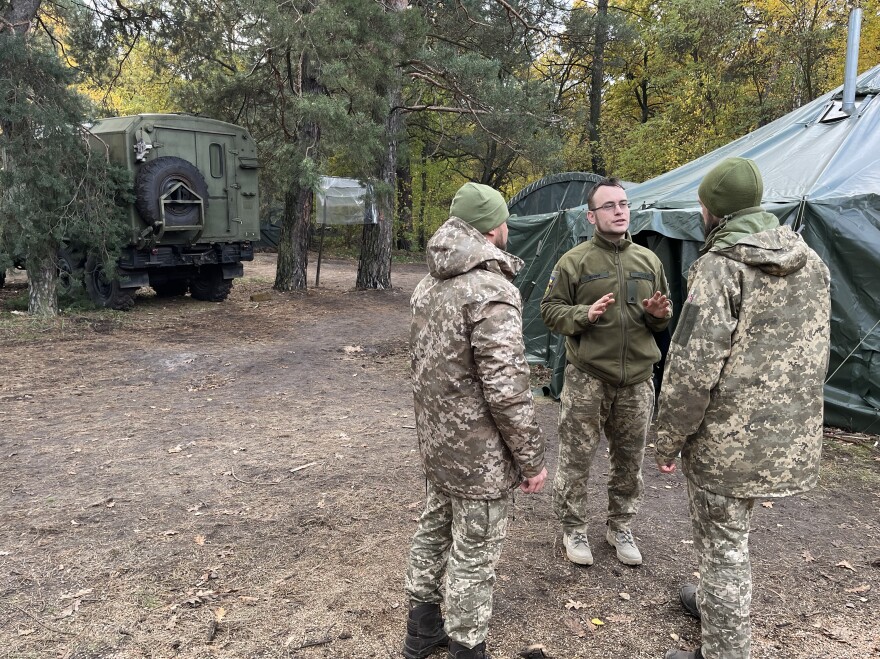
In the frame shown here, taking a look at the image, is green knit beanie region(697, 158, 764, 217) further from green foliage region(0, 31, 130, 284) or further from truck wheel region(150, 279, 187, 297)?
truck wheel region(150, 279, 187, 297)

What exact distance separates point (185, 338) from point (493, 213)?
7483 mm

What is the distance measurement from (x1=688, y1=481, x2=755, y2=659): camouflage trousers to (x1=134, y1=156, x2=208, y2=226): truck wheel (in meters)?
9.65

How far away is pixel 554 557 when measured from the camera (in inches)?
130

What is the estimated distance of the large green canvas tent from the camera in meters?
5.01

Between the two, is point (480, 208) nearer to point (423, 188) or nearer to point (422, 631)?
point (422, 631)

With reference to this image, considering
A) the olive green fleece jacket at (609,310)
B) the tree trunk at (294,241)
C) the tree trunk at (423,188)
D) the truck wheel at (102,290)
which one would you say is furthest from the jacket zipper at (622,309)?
the tree trunk at (423,188)

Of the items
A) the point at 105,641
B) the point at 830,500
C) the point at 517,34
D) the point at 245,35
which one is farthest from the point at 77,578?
the point at 517,34

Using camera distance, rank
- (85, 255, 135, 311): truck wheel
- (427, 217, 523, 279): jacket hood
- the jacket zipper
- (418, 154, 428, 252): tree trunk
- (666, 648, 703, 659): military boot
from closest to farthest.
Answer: (427, 217, 523, 279): jacket hood
(666, 648, 703, 659): military boot
the jacket zipper
(85, 255, 135, 311): truck wheel
(418, 154, 428, 252): tree trunk

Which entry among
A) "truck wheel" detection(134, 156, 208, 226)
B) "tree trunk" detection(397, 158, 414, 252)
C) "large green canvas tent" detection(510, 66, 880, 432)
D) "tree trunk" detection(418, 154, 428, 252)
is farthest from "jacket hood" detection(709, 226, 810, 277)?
"tree trunk" detection(418, 154, 428, 252)

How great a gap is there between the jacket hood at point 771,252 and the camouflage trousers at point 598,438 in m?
1.04

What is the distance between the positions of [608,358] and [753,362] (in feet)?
2.85

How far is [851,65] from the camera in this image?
6379mm

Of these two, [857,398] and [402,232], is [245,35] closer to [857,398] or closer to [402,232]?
[857,398]

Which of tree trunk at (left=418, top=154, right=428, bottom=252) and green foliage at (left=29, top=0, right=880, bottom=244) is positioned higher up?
green foliage at (left=29, top=0, right=880, bottom=244)
